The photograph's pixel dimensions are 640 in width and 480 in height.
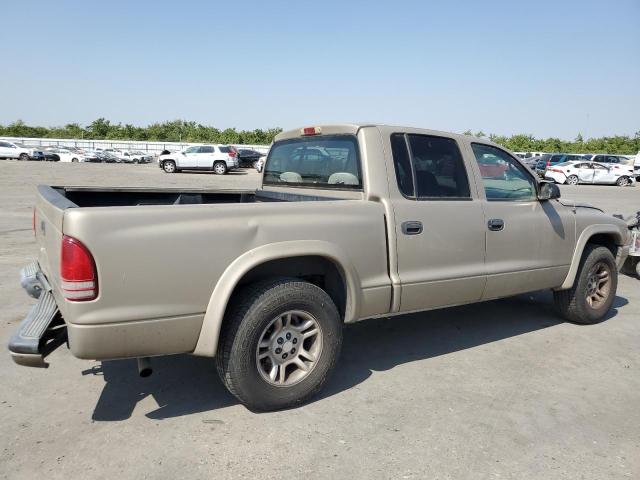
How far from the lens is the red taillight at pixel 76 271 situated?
265cm

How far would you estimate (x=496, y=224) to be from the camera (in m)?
4.27

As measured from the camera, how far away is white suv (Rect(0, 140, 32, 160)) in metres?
41.6

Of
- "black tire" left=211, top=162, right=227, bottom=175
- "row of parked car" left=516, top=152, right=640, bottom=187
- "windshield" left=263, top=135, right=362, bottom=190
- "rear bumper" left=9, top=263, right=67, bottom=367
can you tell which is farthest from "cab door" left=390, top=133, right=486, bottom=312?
"black tire" left=211, top=162, right=227, bottom=175

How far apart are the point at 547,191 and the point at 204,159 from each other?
1146 inches

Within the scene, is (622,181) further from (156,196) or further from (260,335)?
(260,335)

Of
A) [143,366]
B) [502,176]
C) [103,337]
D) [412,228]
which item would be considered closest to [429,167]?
[412,228]

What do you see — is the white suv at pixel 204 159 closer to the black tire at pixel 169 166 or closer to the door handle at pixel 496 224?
the black tire at pixel 169 166

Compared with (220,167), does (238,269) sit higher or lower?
higher

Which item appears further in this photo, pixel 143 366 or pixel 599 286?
pixel 599 286

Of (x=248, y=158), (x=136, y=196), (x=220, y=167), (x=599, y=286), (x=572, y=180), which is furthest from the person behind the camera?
(x=248, y=158)

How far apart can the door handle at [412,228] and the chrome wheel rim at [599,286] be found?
2.49 m

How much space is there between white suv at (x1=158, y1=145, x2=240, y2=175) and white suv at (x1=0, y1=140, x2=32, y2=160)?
1716cm

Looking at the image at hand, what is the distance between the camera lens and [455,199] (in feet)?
13.5

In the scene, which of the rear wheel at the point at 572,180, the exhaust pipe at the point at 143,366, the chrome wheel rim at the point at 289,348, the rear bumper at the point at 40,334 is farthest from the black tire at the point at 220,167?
the exhaust pipe at the point at 143,366
